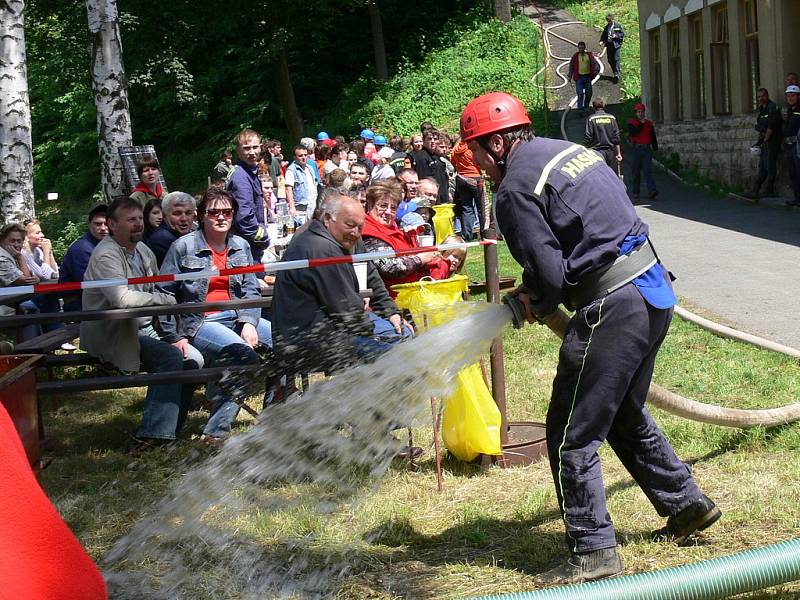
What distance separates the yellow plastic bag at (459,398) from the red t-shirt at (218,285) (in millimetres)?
1827

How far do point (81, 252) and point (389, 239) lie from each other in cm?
272

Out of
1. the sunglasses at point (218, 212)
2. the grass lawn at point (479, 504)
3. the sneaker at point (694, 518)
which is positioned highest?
the sunglasses at point (218, 212)

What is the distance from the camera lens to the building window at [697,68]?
79.2 feet

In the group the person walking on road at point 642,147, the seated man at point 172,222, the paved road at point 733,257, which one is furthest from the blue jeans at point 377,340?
the person walking on road at point 642,147

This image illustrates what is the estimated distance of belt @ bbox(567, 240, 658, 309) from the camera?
4.30 m

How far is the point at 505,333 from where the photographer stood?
32.0 feet

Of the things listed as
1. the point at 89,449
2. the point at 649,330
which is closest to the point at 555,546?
the point at 649,330

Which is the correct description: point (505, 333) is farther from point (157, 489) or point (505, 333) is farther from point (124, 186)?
point (124, 186)

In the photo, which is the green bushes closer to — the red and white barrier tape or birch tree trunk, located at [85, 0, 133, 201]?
birch tree trunk, located at [85, 0, 133, 201]

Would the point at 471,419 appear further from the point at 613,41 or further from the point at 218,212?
the point at 613,41

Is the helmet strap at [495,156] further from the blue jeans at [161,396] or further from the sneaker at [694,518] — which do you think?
the blue jeans at [161,396]

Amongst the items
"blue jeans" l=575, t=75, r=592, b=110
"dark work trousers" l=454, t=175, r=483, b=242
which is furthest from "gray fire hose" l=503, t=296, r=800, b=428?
"blue jeans" l=575, t=75, r=592, b=110

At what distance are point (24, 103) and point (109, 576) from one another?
9.18 meters

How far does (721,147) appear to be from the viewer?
22047 millimetres
